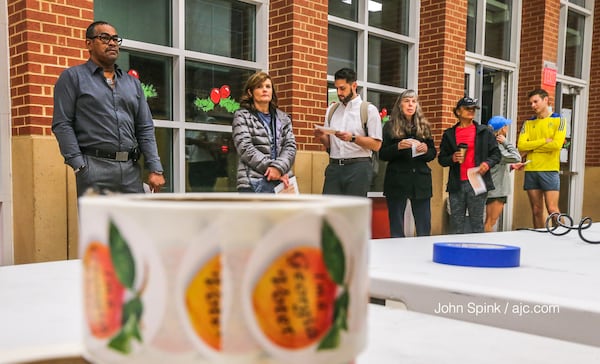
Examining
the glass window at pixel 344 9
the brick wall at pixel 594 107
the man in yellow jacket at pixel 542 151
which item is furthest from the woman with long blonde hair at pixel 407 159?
the brick wall at pixel 594 107

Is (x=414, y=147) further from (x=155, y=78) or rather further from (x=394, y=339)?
(x=394, y=339)

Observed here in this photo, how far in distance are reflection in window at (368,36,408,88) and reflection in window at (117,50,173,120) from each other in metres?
2.13

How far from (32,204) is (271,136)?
4.51 feet

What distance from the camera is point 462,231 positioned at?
12.9 ft

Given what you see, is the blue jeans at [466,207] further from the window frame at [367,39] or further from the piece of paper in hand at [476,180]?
the window frame at [367,39]

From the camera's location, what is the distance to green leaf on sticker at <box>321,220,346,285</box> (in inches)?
11.9

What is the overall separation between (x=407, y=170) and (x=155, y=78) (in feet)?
6.20

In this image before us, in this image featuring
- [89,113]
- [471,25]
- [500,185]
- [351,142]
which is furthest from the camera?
[471,25]

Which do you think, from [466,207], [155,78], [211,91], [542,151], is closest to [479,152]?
[466,207]

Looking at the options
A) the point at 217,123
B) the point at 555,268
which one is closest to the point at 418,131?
the point at 217,123

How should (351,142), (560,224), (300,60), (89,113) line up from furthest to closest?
(300,60), (351,142), (89,113), (560,224)

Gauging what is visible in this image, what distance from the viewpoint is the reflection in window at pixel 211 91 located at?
12.6ft

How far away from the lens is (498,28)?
20.9ft

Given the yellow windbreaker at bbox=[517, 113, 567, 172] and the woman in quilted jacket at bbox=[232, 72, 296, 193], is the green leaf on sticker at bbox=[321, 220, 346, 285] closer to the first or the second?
the woman in quilted jacket at bbox=[232, 72, 296, 193]
